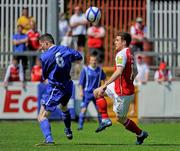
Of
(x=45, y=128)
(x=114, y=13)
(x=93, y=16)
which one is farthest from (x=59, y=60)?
(x=114, y=13)

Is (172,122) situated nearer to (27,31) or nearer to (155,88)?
(155,88)

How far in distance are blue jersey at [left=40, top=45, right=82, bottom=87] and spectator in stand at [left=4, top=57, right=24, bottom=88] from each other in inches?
380

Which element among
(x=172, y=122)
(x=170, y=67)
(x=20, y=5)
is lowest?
(x=172, y=122)

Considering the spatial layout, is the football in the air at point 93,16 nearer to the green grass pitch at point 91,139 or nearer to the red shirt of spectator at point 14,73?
the green grass pitch at point 91,139

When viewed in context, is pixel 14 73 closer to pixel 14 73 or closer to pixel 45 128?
pixel 14 73

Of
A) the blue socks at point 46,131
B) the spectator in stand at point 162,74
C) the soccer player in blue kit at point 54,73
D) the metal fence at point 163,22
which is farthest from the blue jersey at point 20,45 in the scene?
the blue socks at point 46,131

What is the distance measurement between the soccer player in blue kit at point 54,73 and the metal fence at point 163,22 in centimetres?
1402

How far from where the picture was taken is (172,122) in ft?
88.2

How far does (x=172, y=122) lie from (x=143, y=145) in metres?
10.9

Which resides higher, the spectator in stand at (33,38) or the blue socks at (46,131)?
the spectator in stand at (33,38)

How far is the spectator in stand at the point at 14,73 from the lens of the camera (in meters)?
26.1

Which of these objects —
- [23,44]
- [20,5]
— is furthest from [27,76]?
[20,5]

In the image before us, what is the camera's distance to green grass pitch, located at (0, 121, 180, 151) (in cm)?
1538

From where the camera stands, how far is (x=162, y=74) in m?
27.5
